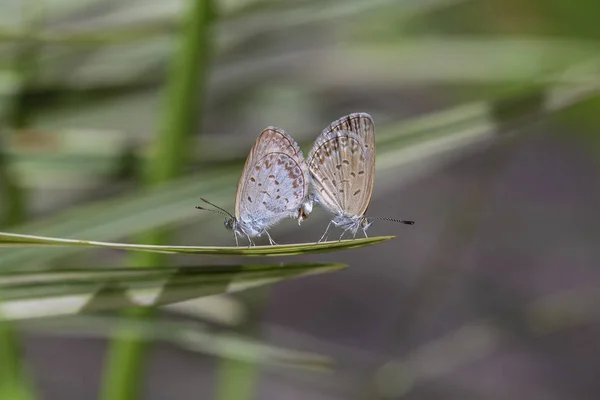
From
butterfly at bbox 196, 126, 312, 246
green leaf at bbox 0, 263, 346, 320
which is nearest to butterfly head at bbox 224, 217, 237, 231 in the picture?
butterfly at bbox 196, 126, 312, 246

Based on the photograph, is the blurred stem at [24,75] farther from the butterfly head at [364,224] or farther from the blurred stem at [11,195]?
the butterfly head at [364,224]

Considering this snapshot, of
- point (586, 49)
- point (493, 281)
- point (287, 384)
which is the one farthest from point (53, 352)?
point (586, 49)

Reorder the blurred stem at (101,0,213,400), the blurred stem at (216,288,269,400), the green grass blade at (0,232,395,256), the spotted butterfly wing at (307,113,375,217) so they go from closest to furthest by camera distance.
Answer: the green grass blade at (0,232,395,256), the blurred stem at (101,0,213,400), the spotted butterfly wing at (307,113,375,217), the blurred stem at (216,288,269,400)

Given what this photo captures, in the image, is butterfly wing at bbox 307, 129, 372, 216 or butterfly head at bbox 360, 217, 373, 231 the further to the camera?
butterfly head at bbox 360, 217, 373, 231

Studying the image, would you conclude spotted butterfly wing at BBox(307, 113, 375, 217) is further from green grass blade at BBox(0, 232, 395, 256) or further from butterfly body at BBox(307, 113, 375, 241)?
green grass blade at BBox(0, 232, 395, 256)

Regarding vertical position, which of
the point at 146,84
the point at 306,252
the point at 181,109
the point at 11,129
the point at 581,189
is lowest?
the point at 306,252

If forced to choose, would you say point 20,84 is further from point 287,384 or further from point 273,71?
point 287,384
